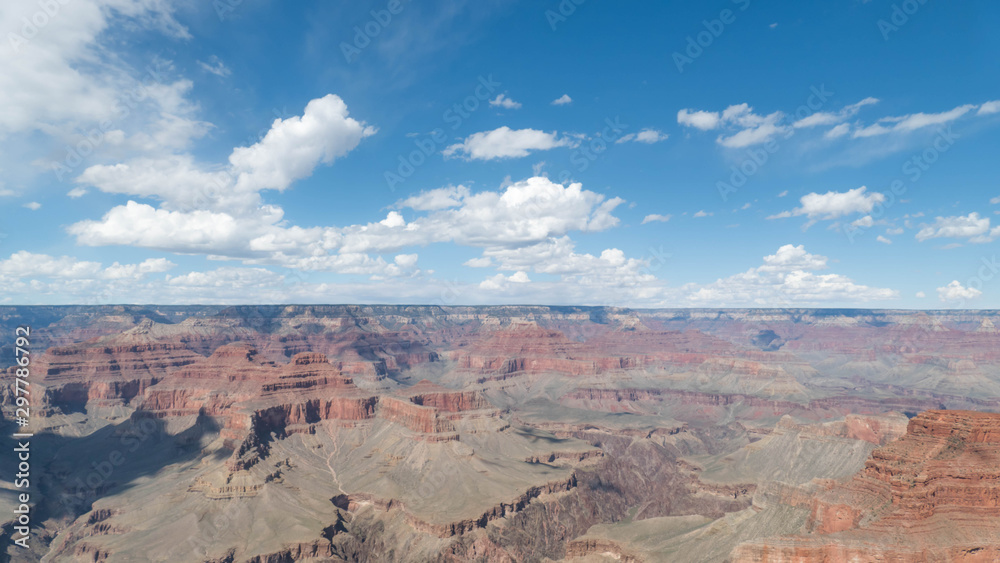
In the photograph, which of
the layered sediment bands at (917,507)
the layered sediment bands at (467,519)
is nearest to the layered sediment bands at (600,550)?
the layered sediment bands at (467,519)

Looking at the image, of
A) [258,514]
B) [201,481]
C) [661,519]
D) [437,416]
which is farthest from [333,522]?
[661,519]

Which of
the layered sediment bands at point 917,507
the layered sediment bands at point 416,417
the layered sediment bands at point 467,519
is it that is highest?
the layered sediment bands at point 917,507

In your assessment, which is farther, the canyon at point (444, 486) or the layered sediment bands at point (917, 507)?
the canyon at point (444, 486)

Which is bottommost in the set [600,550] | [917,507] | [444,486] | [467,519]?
[600,550]

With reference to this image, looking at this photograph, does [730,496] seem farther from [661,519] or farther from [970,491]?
[970,491]

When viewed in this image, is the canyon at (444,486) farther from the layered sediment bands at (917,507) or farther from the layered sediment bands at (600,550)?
the layered sediment bands at (600,550)

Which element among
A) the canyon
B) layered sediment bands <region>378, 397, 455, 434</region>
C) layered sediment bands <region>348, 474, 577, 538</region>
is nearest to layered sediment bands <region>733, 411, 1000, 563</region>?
the canyon

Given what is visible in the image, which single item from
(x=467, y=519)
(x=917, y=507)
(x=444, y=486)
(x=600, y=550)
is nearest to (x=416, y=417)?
(x=444, y=486)

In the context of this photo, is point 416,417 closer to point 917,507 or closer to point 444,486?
point 444,486
